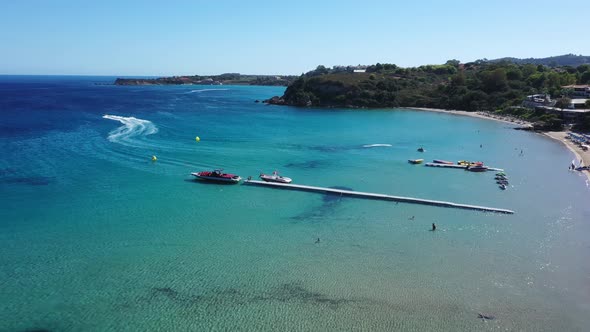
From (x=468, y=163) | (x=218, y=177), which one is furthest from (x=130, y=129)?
(x=468, y=163)

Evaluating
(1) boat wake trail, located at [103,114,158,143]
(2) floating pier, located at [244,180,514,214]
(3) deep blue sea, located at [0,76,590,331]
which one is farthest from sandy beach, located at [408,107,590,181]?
(1) boat wake trail, located at [103,114,158,143]

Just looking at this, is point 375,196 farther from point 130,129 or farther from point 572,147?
point 130,129

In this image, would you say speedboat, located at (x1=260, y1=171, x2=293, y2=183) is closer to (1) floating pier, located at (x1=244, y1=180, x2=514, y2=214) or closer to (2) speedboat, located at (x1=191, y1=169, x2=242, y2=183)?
(1) floating pier, located at (x1=244, y1=180, x2=514, y2=214)

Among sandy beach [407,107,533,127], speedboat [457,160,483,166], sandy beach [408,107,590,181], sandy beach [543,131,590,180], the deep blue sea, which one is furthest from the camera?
sandy beach [407,107,533,127]

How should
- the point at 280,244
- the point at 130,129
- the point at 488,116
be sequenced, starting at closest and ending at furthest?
the point at 280,244 → the point at 130,129 → the point at 488,116

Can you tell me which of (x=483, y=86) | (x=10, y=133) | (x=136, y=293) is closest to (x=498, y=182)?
(x=136, y=293)

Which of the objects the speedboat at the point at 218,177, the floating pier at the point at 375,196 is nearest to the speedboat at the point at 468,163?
the floating pier at the point at 375,196
